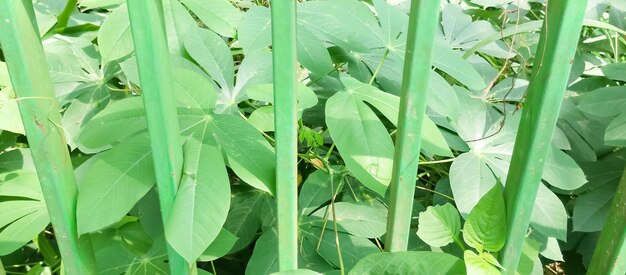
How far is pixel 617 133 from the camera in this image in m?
1.05

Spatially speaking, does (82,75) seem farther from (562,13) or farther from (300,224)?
(562,13)

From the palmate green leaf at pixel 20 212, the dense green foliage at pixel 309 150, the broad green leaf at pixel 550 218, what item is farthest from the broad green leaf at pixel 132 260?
the broad green leaf at pixel 550 218

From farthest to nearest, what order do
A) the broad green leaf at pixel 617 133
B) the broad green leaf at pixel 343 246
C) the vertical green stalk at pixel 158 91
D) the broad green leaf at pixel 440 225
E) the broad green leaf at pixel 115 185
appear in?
the broad green leaf at pixel 617 133 → the broad green leaf at pixel 343 246 → the broad green leaf at pixel 440 225 → the broad green leaf at pixel 115 185 → the vertical green stalk at pixel 158 91

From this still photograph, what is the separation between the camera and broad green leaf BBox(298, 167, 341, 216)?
1.02 metres

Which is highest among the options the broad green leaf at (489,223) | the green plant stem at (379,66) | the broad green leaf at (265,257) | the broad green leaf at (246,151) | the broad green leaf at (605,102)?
the green plant stem at (379,66)

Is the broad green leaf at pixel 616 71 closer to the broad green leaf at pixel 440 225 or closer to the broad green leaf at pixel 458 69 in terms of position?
the broad green leaf at pixel 458 69

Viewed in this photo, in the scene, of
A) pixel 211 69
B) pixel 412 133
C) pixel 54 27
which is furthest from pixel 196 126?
pixel 54 27

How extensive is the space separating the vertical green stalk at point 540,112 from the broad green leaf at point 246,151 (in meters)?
0.33

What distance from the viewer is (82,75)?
3.62 feet

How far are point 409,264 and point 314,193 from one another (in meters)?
0.30

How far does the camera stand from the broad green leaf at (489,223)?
76 centimetres

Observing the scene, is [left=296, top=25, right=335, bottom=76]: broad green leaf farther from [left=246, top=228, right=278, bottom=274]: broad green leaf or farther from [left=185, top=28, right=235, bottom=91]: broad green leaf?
[left=246, top=228, right=278, bottom=274]: broad green leaf

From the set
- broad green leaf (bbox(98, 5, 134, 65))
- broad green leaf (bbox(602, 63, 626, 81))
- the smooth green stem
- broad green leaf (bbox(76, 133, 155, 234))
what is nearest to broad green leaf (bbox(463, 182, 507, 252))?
broad green leaf (bbox(76, 133, 155, 234))

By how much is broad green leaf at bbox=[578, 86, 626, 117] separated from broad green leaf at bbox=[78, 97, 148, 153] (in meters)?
0.88
